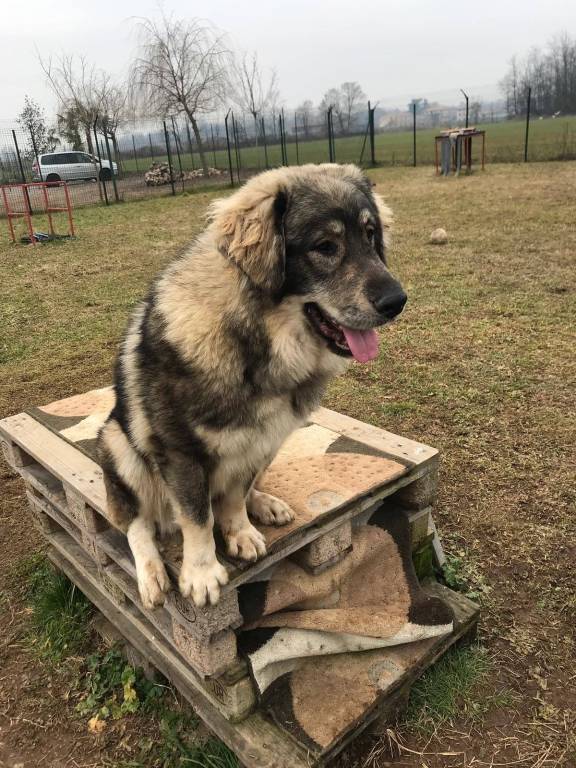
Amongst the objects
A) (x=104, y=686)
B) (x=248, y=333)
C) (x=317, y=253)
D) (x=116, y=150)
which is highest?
(x=116, y=150)

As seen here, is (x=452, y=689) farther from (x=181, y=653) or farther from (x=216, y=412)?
(x=216, y=412)

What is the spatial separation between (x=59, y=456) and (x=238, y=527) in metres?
1.19

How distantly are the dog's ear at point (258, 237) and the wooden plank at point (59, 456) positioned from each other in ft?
3.95

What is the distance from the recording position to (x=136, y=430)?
2281 mm

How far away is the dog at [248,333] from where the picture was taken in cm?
204

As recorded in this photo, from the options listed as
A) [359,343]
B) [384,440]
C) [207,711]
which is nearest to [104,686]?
[207,711]

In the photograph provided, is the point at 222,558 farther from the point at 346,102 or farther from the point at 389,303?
the point at 346,102

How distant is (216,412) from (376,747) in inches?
56.4

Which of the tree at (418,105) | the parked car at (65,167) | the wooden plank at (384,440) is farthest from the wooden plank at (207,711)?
the tree at (418,105)

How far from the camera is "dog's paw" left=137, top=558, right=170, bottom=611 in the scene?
223cm

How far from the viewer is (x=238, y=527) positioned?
227 cm

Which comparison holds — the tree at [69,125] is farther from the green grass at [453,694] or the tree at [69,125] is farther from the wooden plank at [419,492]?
the green grass at [453,694]

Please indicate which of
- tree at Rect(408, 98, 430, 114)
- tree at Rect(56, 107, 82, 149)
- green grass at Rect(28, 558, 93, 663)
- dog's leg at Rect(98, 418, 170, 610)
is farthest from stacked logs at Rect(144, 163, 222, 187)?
dog's leg at Rect(98, 418, 170, 610)

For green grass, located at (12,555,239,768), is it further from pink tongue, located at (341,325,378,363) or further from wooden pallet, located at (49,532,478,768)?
pink tongue, located at (341,325,378,363)
